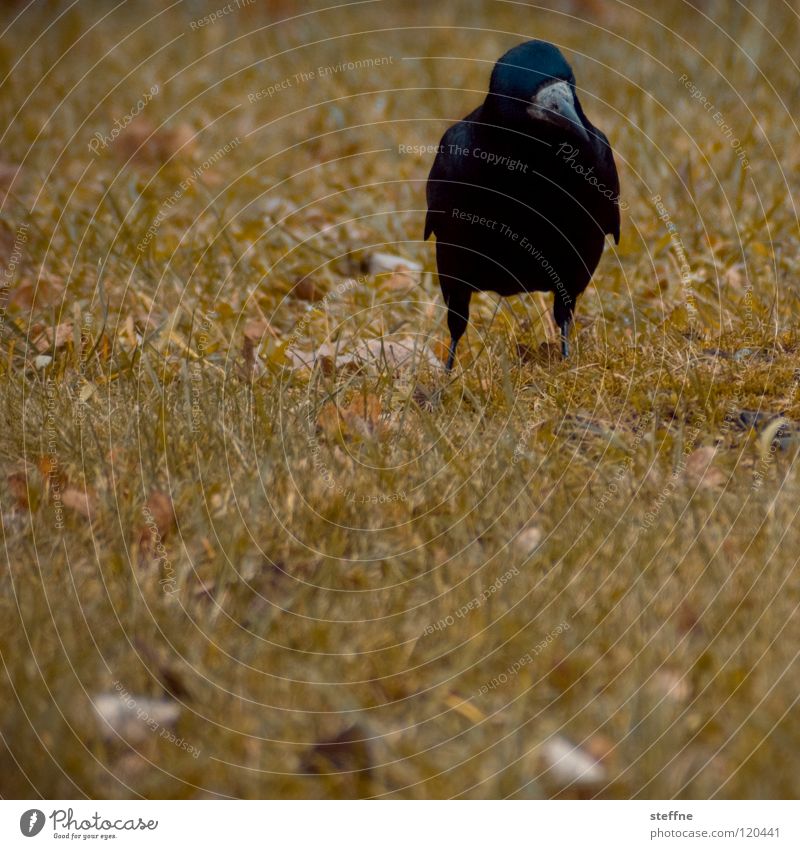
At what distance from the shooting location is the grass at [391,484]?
5.17 feet

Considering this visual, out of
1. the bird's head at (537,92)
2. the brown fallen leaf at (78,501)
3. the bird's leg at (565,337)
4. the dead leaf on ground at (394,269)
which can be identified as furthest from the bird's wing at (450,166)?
the brown fallen leaf at (78,501)

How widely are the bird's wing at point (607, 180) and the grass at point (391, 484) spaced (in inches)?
13.2

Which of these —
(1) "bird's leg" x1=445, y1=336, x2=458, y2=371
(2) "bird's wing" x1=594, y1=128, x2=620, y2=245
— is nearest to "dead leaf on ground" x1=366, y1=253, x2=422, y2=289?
(1) "bird's leg" x1=445, y1=336, x2=458, y2=371

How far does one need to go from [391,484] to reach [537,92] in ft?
2.99

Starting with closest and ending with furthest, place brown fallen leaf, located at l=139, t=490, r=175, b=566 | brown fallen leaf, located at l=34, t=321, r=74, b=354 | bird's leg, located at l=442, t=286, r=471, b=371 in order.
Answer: brown fallen leaf, located at l=139, t=490, r=175, b=566
bird's leg, located at l=442, t=286, r=471, b=371
brown fallen leaf, located at l=34, t=321, r=74, b=354

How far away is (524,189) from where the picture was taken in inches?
92.7

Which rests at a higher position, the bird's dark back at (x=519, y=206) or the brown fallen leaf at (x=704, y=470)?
the bird's dark back at (x=519, y=206)

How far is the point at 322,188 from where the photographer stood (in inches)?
165

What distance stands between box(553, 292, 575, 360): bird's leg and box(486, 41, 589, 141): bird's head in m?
0.49

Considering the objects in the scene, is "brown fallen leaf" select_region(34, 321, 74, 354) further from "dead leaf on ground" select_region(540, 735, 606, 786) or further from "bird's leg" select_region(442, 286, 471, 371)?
"dead leaf on ground" select_region(540, 735, 606, 786)

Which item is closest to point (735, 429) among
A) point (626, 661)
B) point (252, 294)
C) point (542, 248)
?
point (542, 248)

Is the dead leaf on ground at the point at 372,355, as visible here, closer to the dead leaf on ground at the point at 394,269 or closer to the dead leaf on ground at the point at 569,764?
the dead leaf on ground at the point at 394,269

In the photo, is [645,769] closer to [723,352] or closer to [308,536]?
[308,536]

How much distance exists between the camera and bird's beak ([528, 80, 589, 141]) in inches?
87.4
